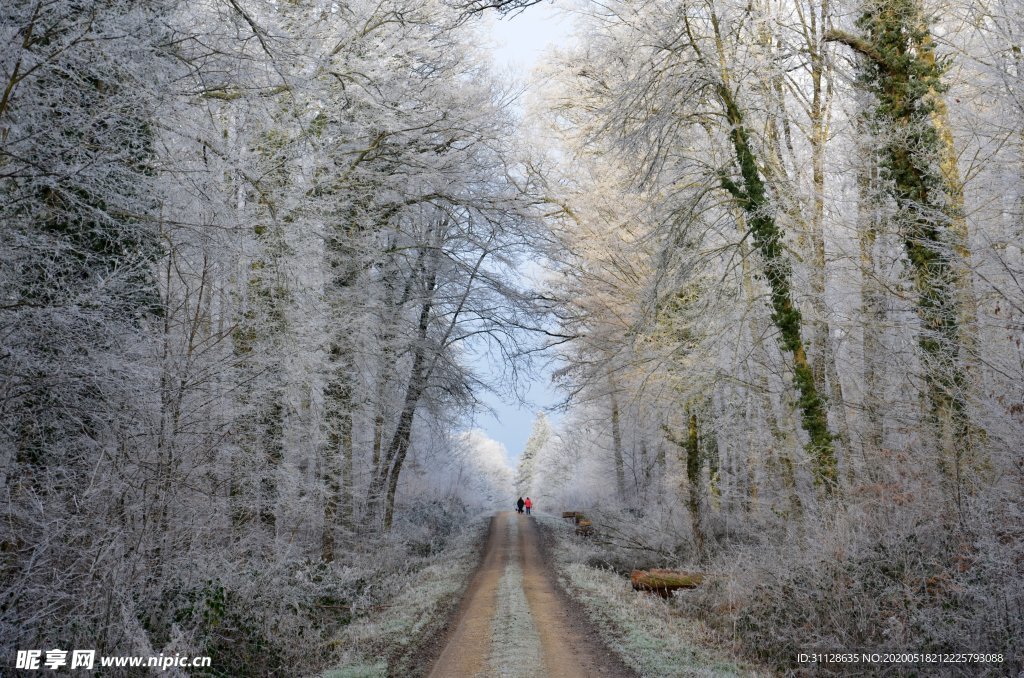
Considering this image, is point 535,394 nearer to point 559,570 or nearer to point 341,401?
point 559,570

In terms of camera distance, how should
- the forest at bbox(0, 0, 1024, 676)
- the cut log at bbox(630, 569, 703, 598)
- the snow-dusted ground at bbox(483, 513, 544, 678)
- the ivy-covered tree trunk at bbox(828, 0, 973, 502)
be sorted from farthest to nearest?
the cut log at bbox(630, 569, 703, 598), the snow-dusted ground at bbox(483, 513, 544, 678), the ivy-covered tree trunk at bbox(828, 0, 973, 502), the forest at bbox(0, 0, 1024, 676)

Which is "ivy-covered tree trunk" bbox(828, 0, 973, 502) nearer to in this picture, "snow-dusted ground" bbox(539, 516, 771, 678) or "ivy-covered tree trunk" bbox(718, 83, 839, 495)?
"ivy-covered tree trunk" bbox(718, 83, 839, 495)

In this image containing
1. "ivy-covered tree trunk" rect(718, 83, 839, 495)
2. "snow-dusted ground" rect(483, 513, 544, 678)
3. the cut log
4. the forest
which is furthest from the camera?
the cut log

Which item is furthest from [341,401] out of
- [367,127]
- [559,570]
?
[559,570]

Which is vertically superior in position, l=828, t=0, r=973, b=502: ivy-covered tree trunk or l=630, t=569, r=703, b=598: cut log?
l=828, t=0, r=973, b=502: ivy-covered tree trunk

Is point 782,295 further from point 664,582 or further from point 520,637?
point 520,637

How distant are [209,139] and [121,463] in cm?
437

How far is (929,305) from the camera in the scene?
25.1 feet

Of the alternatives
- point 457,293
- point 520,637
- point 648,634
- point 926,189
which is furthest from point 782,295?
point 457,293

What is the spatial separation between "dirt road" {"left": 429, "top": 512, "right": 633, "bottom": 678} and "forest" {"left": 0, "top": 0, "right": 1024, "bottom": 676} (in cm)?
179

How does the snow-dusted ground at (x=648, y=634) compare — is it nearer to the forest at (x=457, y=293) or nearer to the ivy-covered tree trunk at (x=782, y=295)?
the forest at (x=457, y=293)

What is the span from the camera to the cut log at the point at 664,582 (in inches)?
435

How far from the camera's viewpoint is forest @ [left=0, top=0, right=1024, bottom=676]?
5.58 m

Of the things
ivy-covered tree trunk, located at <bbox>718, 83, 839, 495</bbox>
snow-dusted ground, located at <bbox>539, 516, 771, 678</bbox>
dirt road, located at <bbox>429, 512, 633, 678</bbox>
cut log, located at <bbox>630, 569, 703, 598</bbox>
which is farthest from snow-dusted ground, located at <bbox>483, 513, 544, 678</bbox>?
ivy-covered tree trunk, located at <bbox>718, 83, 839, 495</bbox>
